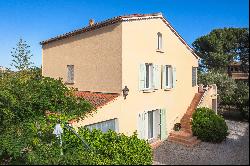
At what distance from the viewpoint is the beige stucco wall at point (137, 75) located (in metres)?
16.0

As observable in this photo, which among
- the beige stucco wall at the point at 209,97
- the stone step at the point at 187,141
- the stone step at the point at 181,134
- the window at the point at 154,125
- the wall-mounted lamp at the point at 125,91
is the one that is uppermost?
the wall-mounted lamp at the point at 125,91

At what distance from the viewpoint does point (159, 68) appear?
1922 cm

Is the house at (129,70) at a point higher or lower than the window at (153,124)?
higher

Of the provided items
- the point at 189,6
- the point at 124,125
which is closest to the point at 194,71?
the point at 124,125

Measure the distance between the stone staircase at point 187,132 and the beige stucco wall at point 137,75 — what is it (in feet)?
1.44

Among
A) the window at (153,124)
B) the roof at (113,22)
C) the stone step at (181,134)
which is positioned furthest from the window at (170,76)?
the stone step at (181,134)

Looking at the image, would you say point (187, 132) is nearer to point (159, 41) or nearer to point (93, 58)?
point (159, 41)

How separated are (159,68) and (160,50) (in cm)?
126

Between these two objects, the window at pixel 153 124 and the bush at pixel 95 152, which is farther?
the window at pixel 153 124

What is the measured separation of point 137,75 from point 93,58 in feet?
10.5

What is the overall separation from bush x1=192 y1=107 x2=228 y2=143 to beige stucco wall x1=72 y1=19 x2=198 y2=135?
7.13 feet

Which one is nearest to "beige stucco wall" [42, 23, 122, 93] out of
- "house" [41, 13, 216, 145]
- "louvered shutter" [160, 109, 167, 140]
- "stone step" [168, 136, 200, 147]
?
"house" [41, 13, 216, 145]

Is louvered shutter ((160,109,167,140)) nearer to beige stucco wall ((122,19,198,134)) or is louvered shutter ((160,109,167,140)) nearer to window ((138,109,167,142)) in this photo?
window ((138,109,167,142))

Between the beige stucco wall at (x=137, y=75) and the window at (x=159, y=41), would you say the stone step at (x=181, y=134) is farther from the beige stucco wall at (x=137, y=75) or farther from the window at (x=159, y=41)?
the window at (x=159, y=41)
